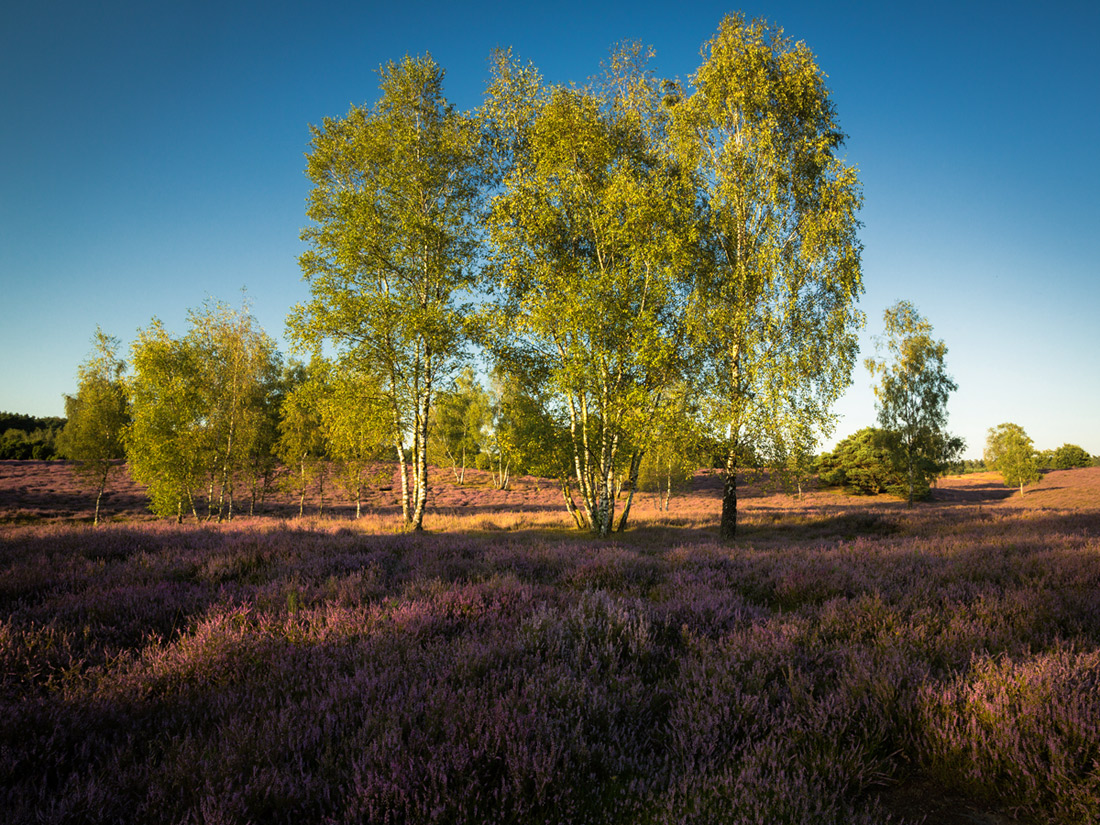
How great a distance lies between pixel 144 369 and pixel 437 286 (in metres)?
15.5

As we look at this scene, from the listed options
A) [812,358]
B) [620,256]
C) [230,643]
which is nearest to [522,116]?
[620,256]

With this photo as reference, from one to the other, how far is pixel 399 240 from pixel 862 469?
1896 inches

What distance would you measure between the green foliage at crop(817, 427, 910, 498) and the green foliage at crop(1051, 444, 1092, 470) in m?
52.6

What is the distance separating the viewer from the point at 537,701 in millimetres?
2941

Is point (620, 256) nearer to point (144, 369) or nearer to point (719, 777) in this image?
point (719, 777)

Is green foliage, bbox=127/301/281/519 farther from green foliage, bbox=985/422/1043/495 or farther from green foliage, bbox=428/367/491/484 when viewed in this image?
green foliage, bbox=985/422/1043/495

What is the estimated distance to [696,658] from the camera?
3.79 meters

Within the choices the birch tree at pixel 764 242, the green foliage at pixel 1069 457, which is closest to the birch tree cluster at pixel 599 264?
the birch tree at pixel 764 242

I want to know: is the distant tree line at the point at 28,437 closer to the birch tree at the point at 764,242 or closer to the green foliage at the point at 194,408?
the green foliage at the point at 194,408

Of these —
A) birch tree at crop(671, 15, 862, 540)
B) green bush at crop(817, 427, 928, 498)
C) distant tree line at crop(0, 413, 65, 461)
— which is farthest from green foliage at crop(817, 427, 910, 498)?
distant tree line at crop(0, 413, 65, 461)

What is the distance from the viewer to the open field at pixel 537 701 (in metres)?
2.19

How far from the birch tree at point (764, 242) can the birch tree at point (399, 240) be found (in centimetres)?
779

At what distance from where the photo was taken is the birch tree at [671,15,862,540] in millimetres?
13414

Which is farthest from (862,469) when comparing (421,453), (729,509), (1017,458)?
(421,453)
